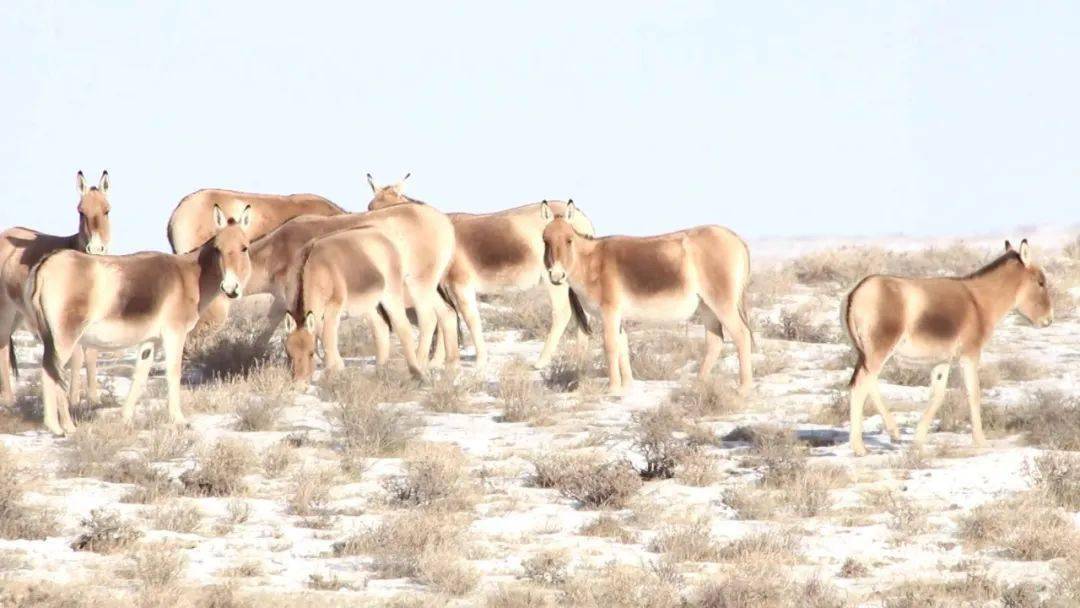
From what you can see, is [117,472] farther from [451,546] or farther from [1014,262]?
[1014,262]

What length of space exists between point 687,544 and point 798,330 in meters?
11.5

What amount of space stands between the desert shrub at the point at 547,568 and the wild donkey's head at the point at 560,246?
6.66 m

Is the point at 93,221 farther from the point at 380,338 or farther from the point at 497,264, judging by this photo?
the point at 497,264

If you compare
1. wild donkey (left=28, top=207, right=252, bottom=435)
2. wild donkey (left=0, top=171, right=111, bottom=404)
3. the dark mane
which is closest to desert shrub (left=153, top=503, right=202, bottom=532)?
wild donkey (left=28, top=207, right=252, bottom=435)

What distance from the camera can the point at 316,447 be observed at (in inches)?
579

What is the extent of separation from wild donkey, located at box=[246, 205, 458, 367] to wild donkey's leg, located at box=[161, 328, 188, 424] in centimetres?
334

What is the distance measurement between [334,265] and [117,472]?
465 cm

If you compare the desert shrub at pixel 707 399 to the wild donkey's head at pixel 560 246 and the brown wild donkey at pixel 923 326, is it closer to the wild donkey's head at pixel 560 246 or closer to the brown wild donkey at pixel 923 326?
the wild donkey's head at pixel 560 246

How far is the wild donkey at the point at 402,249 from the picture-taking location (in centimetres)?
1884

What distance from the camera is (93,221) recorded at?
1786cm

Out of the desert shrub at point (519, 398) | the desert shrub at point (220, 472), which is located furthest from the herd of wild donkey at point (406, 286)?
the desert shrub at point (220, 472)

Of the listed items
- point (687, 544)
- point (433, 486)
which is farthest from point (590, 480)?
point (687, 544)

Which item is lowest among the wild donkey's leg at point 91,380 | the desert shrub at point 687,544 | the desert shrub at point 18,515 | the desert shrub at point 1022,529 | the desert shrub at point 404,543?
the desert shrub at point 1022,529

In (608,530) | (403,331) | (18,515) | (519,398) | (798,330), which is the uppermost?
(403,331)
